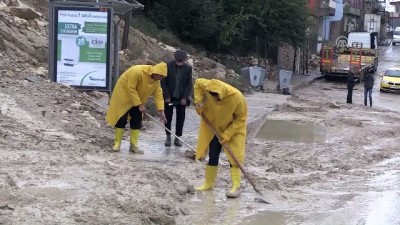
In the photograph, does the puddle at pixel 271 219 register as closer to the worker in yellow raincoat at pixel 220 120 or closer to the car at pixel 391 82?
the worker in yellow raincoat at pixel 220 120

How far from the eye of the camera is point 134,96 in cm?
1056

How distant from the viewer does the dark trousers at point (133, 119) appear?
1087 centimetres

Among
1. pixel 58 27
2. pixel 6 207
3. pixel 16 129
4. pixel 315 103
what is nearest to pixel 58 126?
pixel 16 129

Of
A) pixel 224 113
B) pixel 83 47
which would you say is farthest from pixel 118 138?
pixel 83 47

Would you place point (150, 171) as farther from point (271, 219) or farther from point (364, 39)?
point (364, 39)

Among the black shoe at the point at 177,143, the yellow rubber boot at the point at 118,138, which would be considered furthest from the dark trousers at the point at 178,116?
the yellow rubber boot at the point at 118,138

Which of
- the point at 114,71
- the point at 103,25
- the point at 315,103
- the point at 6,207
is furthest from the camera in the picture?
the point at 315,103

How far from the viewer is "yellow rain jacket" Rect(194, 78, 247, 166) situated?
836 centimetres

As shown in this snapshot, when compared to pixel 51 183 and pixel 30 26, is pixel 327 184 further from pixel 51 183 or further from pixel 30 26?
pixel 30 26

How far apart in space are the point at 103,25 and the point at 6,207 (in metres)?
7.22

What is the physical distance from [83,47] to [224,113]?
19.1 feet

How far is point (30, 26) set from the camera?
60.7 feet

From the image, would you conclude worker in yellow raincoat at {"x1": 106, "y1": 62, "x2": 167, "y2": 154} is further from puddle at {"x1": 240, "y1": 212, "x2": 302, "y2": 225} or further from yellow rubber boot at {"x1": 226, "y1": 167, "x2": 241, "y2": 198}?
puddle at {"x1": 240, "y1": 212, "x2": 302, "y2": 225}

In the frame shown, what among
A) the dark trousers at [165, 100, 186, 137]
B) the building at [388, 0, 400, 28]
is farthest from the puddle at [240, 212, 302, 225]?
the building at [388, 0, 400, 28]
